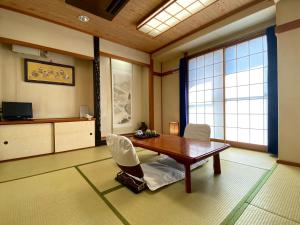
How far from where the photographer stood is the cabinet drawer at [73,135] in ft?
10.4

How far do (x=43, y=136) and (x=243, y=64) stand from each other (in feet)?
14.7

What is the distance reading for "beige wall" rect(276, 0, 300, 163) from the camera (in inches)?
88.2

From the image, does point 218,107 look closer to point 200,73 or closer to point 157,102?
point 200,73

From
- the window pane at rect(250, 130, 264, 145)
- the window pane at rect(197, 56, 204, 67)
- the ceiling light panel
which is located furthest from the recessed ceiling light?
the window pane at rect(250, 130, 264, 145)

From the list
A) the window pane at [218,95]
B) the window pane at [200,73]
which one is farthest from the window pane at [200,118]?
the window pane at [200,73]

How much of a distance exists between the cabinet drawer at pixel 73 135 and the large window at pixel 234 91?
2877mm

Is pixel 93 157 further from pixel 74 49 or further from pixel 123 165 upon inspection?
pixel 74 49

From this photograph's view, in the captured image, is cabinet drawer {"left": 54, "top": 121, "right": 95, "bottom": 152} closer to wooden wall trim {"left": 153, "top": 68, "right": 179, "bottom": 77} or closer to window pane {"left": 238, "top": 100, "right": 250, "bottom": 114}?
wooden wall trim {"left": 153, "top": 68, "right": 179, "bottom": 77}

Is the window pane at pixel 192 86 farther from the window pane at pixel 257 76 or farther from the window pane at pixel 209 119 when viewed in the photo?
the window pane at pixel 257 76

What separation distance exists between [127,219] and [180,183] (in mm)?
800

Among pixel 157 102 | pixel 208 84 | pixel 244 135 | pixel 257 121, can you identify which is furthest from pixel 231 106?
pixel 157 102

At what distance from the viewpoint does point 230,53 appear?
3.52m

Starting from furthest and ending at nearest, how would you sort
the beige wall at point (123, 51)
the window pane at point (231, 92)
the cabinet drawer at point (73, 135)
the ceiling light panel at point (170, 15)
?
the beige wall at point (123, 51), the window pane at point (231, 92), the cabinet drawer at point (73, 135), the ceiling light panel at point (170, 15)

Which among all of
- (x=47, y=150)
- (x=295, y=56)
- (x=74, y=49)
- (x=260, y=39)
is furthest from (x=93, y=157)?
(x=260, y=39)
